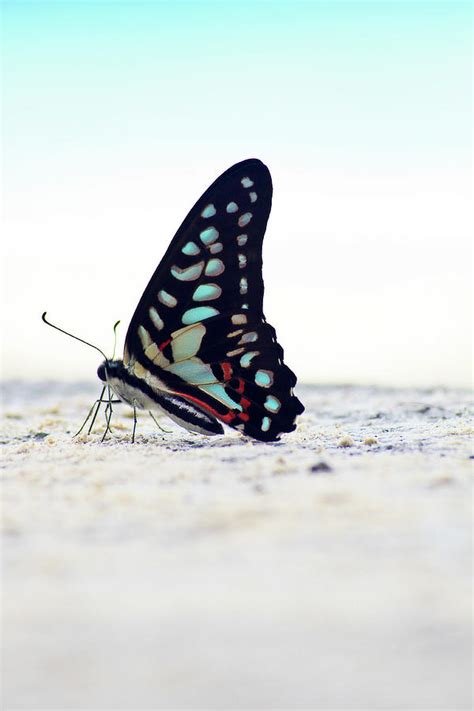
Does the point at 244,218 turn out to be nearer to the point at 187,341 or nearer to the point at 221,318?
the point at 221,318

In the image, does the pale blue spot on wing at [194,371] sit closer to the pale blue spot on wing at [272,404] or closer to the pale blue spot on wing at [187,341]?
the pale blue spot on wing at [187,341]

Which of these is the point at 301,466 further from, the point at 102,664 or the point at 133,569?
the point at 102,664

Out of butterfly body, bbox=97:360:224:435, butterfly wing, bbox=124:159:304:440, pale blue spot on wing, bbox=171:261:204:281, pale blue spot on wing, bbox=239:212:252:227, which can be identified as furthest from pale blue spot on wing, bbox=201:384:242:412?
pale blue spot on wing, bbox=239:212:252:227

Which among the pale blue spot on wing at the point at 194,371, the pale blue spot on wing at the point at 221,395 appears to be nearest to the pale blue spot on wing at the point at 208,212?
the pale blue spot on wing at the point at 194,371

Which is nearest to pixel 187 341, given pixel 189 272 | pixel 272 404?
pixel 189 272

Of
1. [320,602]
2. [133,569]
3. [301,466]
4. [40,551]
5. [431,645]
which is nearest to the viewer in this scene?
[431,645]

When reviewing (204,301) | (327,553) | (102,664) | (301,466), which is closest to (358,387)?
(204,301)

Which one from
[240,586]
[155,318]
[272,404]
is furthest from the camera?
[155,318]

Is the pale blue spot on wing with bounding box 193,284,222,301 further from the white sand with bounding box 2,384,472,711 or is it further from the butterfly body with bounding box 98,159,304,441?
the white sand with bounding box 2,384,472,711
